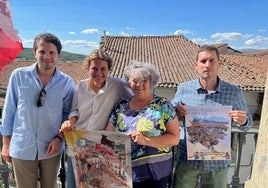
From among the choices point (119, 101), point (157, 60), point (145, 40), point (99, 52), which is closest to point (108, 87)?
point (119, 101)

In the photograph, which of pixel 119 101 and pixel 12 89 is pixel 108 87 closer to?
pixel 119 101

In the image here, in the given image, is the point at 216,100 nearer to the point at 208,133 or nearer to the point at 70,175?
the point at 208,133

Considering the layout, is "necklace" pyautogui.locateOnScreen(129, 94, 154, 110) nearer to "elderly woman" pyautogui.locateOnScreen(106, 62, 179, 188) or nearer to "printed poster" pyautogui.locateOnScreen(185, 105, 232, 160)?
"elderly woman" pyautogui.locateOnScreen(106, 62, 179, 188)

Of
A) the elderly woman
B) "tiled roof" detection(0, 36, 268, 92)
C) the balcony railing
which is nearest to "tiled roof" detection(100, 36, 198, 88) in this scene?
"tiled roof" detection(0, 36, 268, 92)

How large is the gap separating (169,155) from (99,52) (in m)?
0.97

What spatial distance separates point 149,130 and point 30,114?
974 millimetres

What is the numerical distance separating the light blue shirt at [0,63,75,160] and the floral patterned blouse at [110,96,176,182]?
22.4 inches

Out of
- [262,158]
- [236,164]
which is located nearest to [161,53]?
[236,164]

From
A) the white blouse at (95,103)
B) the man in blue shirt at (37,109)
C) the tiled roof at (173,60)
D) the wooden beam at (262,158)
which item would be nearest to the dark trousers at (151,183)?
the white blouse at (95,103)

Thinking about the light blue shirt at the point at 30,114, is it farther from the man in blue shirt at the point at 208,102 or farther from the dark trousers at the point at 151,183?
the man in blue shirt at the point at 208,102

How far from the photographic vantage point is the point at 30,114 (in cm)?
239

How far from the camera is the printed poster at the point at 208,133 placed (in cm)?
233

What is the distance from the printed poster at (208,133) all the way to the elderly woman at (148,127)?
20 cm

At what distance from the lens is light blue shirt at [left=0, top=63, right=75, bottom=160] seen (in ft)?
7.86
